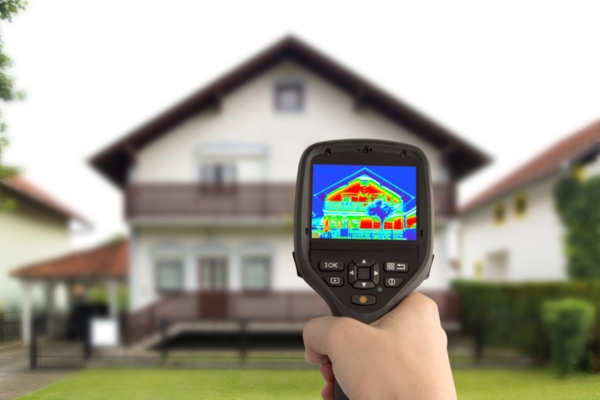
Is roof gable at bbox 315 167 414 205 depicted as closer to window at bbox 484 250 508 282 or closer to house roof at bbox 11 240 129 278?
house roof at bbox 11 240 129 278

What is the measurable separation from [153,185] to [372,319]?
12.7 feet

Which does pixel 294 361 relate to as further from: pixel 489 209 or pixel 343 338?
pixel 489 209

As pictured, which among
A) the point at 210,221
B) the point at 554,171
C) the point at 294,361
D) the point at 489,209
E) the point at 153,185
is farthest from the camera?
the point at 210,221

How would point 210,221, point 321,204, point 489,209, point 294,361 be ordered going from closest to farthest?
point 321,204 → point 294,361 → point 489,209 → point 210,221

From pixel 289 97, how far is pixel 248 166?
1.12 m

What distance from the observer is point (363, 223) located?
90 cm

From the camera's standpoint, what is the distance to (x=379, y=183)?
0.91 m

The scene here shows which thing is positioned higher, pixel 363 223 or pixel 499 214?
pixel 499 214

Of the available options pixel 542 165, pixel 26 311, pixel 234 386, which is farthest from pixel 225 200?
pixel 26 311

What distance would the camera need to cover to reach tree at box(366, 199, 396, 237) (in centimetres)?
90

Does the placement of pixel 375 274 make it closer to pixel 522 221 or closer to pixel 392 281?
pixel 392 281

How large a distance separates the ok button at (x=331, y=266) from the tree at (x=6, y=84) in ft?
2.39

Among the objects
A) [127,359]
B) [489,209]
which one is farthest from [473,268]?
[127,359]

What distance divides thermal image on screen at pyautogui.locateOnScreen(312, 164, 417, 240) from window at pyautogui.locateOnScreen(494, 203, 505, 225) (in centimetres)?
277
